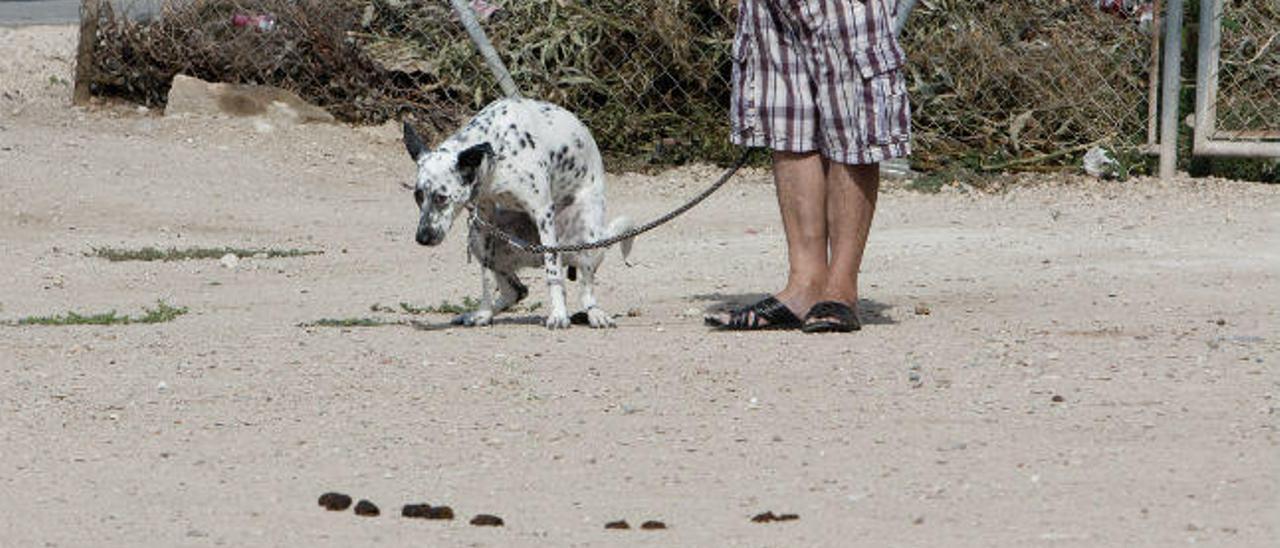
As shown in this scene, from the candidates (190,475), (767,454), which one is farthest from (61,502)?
(767,454)

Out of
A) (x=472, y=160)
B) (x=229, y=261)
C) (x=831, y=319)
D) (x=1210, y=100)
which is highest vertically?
(x=472, y=160)

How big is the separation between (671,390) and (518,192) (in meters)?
1.51

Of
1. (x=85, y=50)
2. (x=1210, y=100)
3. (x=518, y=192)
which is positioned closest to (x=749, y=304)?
(x=518, y=192)

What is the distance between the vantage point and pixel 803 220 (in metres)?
8.23

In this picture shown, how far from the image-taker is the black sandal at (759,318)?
26.8ft

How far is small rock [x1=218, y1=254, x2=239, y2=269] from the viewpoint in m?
10.4

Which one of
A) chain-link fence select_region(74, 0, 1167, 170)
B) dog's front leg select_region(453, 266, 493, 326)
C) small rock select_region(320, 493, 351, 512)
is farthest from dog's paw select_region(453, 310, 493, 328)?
chain-link fence select_region(74, 0, 1167, 170)

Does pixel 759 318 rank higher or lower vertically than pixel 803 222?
lower

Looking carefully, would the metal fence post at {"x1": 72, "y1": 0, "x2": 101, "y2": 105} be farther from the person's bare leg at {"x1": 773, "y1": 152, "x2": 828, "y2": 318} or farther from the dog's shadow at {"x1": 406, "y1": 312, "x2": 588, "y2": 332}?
the person's bare leg at {"x1": 773, "y1": 152, "x2": 828, "y2": 318}

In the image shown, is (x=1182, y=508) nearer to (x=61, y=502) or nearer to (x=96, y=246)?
(x=61, y=502)

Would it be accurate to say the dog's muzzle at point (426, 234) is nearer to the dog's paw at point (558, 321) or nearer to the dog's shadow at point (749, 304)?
the dog's paw at point (558, 321)

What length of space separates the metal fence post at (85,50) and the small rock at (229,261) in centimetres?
350

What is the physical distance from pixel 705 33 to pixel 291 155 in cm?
226

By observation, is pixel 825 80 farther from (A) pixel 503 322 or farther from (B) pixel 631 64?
(B) pixel 631 64
